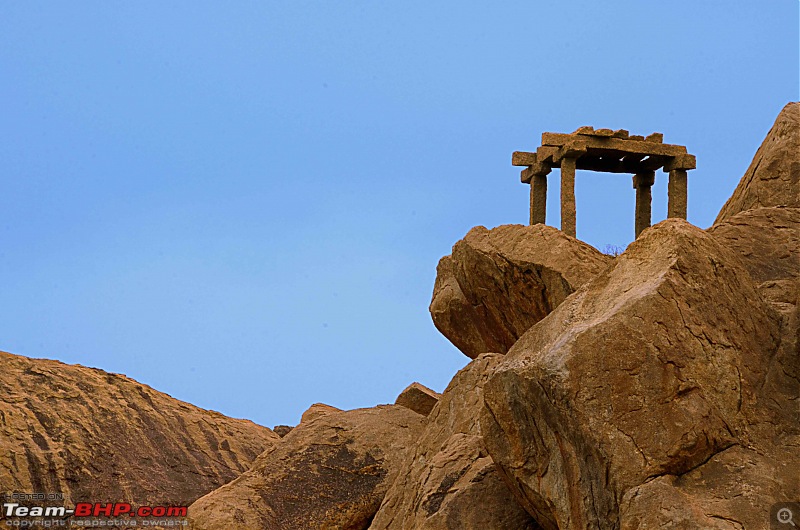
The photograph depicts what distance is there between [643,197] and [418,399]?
1619 cm

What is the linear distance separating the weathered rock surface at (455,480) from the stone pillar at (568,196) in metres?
15.0

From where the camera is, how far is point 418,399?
1087 cm

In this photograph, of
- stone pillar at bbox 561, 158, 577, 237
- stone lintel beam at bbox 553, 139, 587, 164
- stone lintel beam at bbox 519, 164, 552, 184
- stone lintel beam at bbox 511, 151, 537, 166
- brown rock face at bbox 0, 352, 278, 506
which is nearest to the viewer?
brown rock face at bbox 0, 352, 278, 506

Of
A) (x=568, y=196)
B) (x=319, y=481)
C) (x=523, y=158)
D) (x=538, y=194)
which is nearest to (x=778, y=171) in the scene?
(x=319, y=481)

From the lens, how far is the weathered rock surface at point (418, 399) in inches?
425

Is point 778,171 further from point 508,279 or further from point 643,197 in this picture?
point 643,197

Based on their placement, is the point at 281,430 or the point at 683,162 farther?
the point at 683,162

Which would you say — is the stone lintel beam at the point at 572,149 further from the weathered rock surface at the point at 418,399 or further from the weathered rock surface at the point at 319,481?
the weathered rock surface at the point at 319,481

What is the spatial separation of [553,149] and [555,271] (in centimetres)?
1426

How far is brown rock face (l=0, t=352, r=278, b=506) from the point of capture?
32.3ft

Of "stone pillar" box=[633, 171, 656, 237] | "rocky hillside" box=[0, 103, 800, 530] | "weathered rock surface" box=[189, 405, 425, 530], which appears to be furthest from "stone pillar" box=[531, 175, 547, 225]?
"weathered rock surface" box=[189, 405, 425, 530]

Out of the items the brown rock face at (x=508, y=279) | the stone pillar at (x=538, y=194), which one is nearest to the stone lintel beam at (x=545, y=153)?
the stone pillar at (x=538, y=194)

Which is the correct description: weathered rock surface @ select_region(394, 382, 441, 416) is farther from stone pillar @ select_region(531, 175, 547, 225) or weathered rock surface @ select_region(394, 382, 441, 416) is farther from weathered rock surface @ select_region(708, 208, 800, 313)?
stone pillar @ select_region(531, 175, 547, 225)

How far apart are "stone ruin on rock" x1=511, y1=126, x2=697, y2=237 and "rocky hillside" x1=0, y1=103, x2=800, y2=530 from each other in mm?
13436
